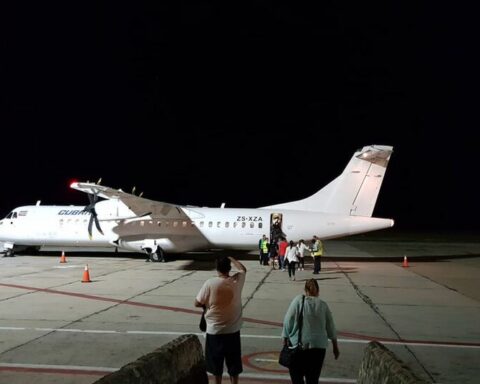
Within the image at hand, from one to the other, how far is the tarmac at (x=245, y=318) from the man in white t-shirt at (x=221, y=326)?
1320mm

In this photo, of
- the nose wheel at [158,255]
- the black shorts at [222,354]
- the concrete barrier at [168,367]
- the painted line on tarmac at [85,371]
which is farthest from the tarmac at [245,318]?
the nose wheel at [158,255]

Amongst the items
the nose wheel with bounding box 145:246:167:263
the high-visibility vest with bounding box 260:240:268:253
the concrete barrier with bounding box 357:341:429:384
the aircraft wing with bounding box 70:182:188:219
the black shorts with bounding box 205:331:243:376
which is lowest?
the nose wheel with bounding box 145:246:167:263

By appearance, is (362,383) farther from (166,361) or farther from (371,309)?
(371,309)

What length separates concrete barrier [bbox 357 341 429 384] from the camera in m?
4.20

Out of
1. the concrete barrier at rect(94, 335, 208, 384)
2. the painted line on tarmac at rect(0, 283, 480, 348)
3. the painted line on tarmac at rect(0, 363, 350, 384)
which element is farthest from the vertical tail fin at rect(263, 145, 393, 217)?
the concrete barrier at rect(94, 335, 208, 384)

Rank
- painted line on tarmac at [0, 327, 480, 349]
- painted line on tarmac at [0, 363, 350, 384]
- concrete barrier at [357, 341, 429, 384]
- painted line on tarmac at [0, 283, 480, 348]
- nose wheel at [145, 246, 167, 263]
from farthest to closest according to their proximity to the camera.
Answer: nose wheel at [145, 246, 167, 263]
painted line on tarmac at [0, 283, 480, 348]
painted line on tarmac at [0, 327, 480, 349]
painted line on tarmac at [0, 363, 350, 384]
concrete barrier at [357, 341, 429, 384]

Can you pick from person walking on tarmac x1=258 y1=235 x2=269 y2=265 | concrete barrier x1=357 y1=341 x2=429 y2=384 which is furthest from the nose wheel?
concrete barrier x1=357 y1=341 x2=429 y2=384

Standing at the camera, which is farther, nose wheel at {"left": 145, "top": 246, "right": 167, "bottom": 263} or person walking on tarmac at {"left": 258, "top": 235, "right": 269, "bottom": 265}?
nose wheel at {"left": 145, "top": 246, "right": 167, "bottom": 263}

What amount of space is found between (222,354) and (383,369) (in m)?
2.16

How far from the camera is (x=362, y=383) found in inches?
211

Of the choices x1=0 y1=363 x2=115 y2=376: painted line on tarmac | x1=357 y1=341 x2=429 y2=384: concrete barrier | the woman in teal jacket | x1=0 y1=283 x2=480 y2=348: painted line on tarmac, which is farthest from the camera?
x1=0 y1=283 x2=480 y2=348: painted line on tarmac

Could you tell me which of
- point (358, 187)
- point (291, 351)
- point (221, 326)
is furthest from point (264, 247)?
point (291, 351)

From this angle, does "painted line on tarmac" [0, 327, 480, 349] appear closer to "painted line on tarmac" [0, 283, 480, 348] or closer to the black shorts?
"painted line on tarmac" [0, 283, 480, 348]

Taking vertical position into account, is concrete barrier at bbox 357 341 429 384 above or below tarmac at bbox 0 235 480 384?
above
